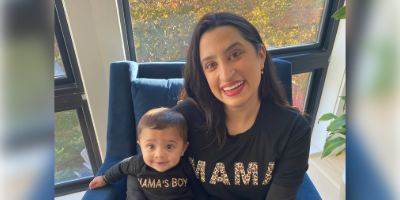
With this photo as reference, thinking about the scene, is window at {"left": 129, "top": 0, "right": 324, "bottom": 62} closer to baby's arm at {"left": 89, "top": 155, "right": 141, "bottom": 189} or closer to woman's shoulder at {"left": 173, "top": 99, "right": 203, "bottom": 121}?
woman's shoulder at {"left": 173, "top": 99, "right": 203, "bottom": 121}

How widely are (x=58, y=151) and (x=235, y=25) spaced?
1630 millimetres

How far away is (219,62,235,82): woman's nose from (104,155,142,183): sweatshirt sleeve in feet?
1.81

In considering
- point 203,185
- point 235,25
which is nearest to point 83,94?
point 203,185

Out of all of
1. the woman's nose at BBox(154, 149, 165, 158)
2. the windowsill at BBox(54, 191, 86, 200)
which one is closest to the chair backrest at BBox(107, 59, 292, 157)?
the woman's nose at BBox(154, 149, 165, 158)

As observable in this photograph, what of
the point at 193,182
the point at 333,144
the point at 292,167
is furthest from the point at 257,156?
the point at 333,144

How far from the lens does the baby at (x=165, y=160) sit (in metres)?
0.99

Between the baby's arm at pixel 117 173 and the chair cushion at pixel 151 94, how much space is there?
0.26m

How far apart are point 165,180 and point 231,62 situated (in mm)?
580

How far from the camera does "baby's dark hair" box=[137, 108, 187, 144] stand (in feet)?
3.25

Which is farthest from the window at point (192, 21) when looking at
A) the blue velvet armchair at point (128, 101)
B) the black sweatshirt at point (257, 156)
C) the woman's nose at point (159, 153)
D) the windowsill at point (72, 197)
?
the windowsill at point (72, 197)

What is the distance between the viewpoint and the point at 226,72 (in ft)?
2.84

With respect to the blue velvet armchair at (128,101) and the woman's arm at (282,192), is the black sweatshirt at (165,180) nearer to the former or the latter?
the blue velvet armchair at (128,101)

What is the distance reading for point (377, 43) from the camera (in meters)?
0.15

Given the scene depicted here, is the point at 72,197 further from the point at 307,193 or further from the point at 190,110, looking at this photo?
the point at 307,193
